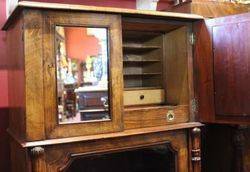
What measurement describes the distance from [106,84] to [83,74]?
15 centimetres

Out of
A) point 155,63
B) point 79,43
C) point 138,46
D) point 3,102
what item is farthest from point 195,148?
point 3,102

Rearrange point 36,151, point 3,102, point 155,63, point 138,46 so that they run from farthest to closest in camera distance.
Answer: point 155,63 < point 138,46 < point 3,102 < point 36,151

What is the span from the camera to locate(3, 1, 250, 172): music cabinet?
1760 millimetres

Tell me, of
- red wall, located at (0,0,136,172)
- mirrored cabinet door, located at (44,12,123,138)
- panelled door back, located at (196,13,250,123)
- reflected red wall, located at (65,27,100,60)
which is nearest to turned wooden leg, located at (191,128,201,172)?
panelled door back, located at (196,13,250,123)

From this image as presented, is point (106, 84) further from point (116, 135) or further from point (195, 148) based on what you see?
point (195, 148)

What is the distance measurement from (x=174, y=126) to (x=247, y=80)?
559 millimetres

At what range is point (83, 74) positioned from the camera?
1.98 m

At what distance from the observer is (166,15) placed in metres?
2.16

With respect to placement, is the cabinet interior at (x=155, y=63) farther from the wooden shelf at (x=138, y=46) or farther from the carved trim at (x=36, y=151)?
the carved trim at (x=36, y=151)

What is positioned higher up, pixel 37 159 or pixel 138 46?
pixel 138 46

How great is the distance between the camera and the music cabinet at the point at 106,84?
1760 mm

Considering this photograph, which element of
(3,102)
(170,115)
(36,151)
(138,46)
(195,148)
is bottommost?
(195,148)

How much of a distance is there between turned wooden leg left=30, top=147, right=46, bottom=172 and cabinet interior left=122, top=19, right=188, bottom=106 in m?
0.93

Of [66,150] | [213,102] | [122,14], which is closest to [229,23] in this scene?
[213,102]
